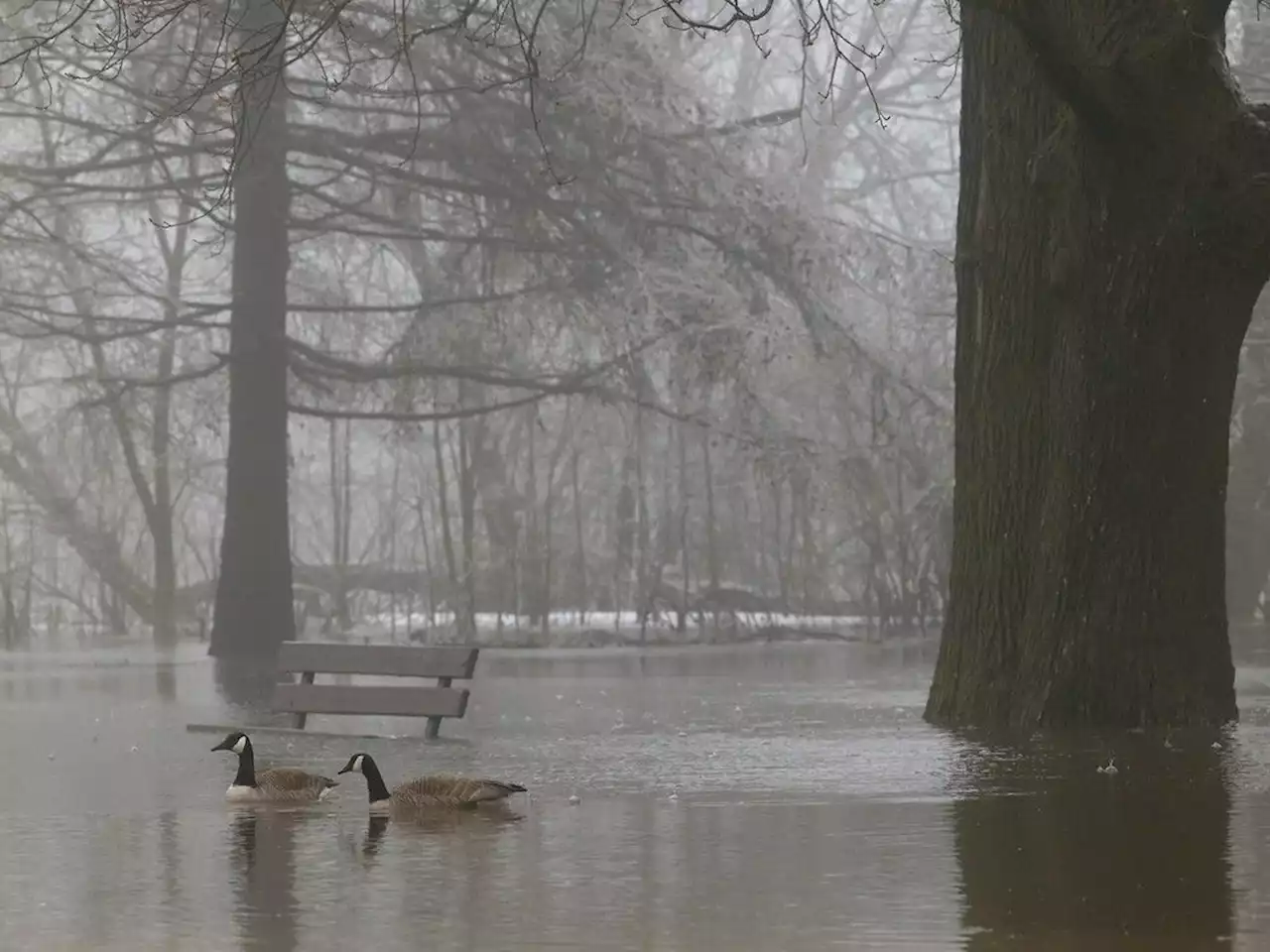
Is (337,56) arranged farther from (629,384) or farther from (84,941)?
(84,941)

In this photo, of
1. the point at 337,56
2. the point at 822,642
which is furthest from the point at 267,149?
the point at 822,642

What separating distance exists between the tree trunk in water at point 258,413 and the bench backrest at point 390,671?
40.4 feet

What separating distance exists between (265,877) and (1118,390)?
761 cm

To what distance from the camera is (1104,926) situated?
696 cm

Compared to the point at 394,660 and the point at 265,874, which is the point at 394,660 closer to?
the point at 394,660

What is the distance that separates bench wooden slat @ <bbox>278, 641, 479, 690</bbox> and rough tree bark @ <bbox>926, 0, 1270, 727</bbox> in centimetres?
356

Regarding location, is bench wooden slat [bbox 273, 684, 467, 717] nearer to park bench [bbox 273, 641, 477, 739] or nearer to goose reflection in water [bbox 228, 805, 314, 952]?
park bench [bbox 273, 641, 477, 739]

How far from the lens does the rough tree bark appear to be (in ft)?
44.5

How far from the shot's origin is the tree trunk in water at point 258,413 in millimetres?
28422

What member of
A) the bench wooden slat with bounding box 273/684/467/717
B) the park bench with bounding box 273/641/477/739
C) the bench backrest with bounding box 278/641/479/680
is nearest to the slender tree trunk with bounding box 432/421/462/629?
the bench wooden slat with bounding box 273/684/467/717

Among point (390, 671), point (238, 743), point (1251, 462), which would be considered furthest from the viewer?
point (1251, 462)

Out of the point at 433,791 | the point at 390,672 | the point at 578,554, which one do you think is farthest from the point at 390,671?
Answer: the point at 578,554

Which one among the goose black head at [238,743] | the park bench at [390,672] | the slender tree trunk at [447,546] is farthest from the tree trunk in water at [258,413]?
the goose black head at [238,743]

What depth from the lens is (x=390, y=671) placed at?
1507 cm
